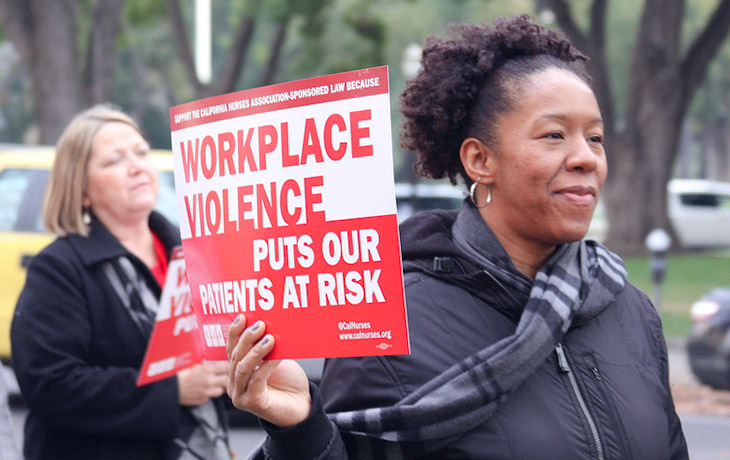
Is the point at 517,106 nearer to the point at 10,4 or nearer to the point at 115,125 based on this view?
the point at 115,125

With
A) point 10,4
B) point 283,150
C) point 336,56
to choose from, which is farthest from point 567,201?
point 336,56

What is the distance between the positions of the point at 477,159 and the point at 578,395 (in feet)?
1.81

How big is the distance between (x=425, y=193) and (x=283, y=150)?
53.3 ft

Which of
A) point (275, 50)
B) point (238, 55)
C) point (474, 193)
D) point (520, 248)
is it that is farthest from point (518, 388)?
point (275, 50)

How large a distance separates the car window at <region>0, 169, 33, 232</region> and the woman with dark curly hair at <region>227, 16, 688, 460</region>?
19.5 feet

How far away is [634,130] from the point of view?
20.2 meters

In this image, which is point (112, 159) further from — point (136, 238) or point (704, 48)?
point (704, 48)

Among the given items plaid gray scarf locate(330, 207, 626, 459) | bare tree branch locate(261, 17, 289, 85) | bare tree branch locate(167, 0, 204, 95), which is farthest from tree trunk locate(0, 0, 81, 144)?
plaid gray scarf locate(330, 207, 626, 459)

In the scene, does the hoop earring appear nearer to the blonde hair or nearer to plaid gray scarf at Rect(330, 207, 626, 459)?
plaid gray scarf at Rect(330, 207, 626, 459)

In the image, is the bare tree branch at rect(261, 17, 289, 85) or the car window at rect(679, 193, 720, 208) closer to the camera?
the bare tree branch at rect(261, 17, 289, 85)

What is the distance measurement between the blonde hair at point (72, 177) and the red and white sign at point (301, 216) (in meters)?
1.53

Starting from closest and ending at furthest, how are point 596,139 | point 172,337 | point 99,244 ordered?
point 596,139 < point 172,337 < point 99,244

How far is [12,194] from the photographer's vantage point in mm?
7992

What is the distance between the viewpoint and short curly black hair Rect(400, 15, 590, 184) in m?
2.35
